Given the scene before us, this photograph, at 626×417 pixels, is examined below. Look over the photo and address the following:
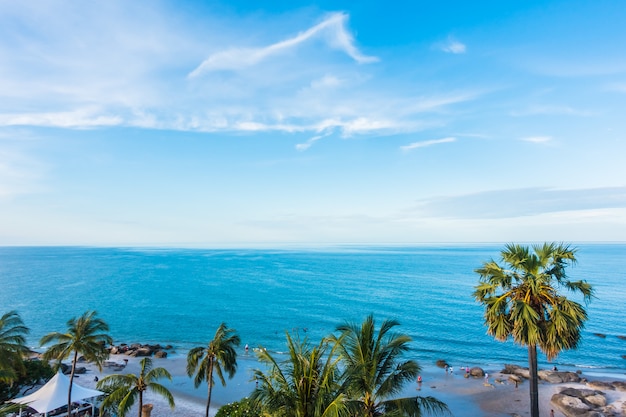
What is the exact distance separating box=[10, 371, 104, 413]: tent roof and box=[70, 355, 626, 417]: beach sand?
7.83m

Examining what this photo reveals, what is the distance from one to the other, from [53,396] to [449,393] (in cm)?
3602

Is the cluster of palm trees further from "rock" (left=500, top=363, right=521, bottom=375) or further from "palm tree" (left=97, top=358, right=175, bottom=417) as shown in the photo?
"rock" (left=500, top=363, right=521, bottom=375)

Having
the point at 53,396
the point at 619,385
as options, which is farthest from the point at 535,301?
the point at 619,385

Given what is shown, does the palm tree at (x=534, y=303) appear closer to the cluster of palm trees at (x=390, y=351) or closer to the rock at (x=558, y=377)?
the cluster of palm trees at (x=390, y=351)

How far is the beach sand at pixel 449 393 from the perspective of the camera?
114 ft

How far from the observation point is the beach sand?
3462 centimetres

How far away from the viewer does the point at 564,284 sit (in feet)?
51.9

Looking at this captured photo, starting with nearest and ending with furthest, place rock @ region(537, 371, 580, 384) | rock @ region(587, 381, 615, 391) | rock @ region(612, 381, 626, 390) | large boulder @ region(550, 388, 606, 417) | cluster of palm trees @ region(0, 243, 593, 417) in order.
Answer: cluster of palm trees @ region(0, 243, 593, 417)
large boulder @ region(550, 388, 606, 417)
rock @ region(612, 381, 626, 390)
rock @ region(587, 381, 615, 391)
rock @ region(537, 371, 580, 384)

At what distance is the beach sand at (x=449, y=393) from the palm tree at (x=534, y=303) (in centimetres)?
2325

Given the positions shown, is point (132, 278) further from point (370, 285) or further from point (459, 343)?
point (459, 343)

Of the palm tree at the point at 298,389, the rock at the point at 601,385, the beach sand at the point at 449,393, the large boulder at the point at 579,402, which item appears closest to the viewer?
the palm tree at the point at 298,389

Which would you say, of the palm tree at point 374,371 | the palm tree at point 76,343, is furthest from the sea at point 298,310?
the palm tree at point 76,343

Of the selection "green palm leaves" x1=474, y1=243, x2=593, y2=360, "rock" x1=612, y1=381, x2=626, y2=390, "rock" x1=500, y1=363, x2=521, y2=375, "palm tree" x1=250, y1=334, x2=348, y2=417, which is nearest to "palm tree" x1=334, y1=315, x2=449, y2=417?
"palm tree" x1=250, y1=334, x2=348, y2=417

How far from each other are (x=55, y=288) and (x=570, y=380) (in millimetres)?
124468
